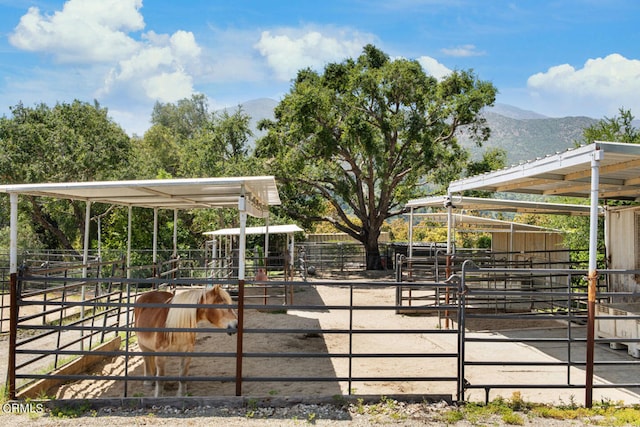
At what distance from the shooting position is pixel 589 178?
320 inches

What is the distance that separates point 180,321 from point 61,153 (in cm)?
1747

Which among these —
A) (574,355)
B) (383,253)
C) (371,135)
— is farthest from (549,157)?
(383,253)

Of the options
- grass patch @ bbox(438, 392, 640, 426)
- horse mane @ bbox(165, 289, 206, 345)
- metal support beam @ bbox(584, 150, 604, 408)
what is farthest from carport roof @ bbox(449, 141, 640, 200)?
horse mane @ bbox(165, 289, 206, 345)

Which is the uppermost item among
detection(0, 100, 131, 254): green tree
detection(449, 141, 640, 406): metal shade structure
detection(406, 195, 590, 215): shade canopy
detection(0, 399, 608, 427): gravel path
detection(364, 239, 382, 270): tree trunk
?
detection(0, 100, 131, 254): green tree

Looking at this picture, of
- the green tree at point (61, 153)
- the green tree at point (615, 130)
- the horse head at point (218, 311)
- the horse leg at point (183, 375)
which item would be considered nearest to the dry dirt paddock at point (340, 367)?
the horse leg at point (183, 375)

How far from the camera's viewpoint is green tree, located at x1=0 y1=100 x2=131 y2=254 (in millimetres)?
20266

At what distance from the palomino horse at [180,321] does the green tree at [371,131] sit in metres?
14.5

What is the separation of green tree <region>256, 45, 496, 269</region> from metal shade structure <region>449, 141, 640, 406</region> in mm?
10381

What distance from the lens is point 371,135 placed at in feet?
65.1

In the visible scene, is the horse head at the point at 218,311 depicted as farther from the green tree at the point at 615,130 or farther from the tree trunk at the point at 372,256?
the tree trunk at the point at 372,256

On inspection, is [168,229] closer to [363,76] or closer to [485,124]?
[363,76]

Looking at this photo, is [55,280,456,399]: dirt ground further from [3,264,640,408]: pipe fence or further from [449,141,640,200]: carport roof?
[449,141,640,200]: carport roof

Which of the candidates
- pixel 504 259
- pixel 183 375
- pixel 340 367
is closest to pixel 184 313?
pixel 183 375

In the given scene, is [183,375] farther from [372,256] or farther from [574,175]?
[372,256]
